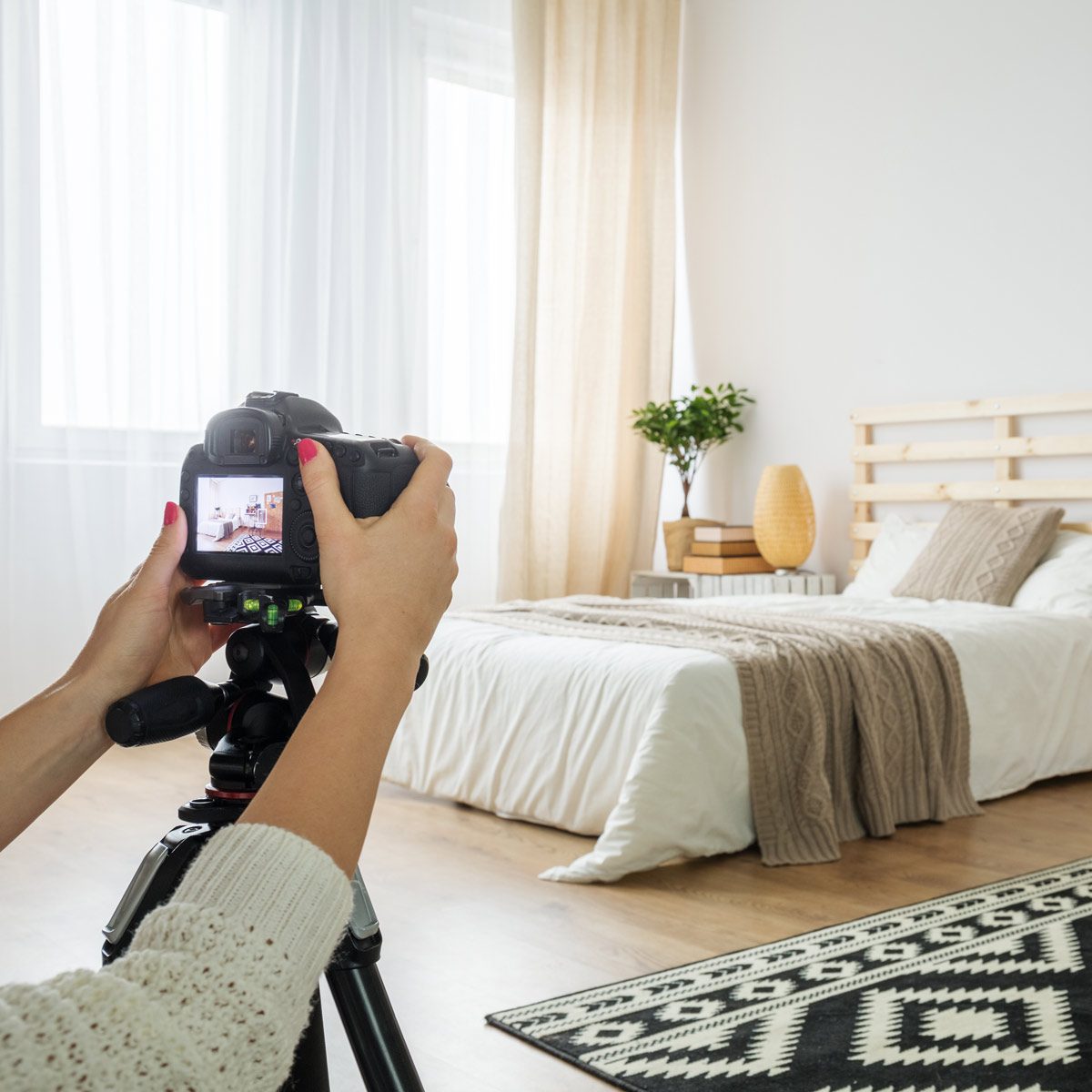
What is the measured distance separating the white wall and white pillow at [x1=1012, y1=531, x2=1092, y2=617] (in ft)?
1.91

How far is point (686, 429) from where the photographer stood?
4938mm

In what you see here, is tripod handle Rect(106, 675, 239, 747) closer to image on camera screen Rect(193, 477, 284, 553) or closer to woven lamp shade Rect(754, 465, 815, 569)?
image on camera screen Rect(193, 477, 284, 553)

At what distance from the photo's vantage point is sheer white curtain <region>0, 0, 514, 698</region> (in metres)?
3.86

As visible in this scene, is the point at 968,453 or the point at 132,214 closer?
the point at 132,214

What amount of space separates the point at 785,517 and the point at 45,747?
4085mm

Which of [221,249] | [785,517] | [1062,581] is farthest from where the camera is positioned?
[785,517]

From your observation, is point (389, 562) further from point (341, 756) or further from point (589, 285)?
point (589, 285)

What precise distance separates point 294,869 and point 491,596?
4.49 meters

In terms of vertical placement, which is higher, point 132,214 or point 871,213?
point 871,213

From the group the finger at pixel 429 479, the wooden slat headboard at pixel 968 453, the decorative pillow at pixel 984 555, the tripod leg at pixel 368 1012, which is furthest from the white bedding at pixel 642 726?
the finger at pixel 429 479

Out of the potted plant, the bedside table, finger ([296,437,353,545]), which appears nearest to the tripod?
finger ([296,437,353,545])

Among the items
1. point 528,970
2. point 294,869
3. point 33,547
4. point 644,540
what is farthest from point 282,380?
point 294,869

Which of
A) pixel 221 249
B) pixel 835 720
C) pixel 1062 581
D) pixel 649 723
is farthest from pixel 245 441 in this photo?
pixel 221 249

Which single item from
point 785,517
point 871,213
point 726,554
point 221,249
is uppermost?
point 871,213
